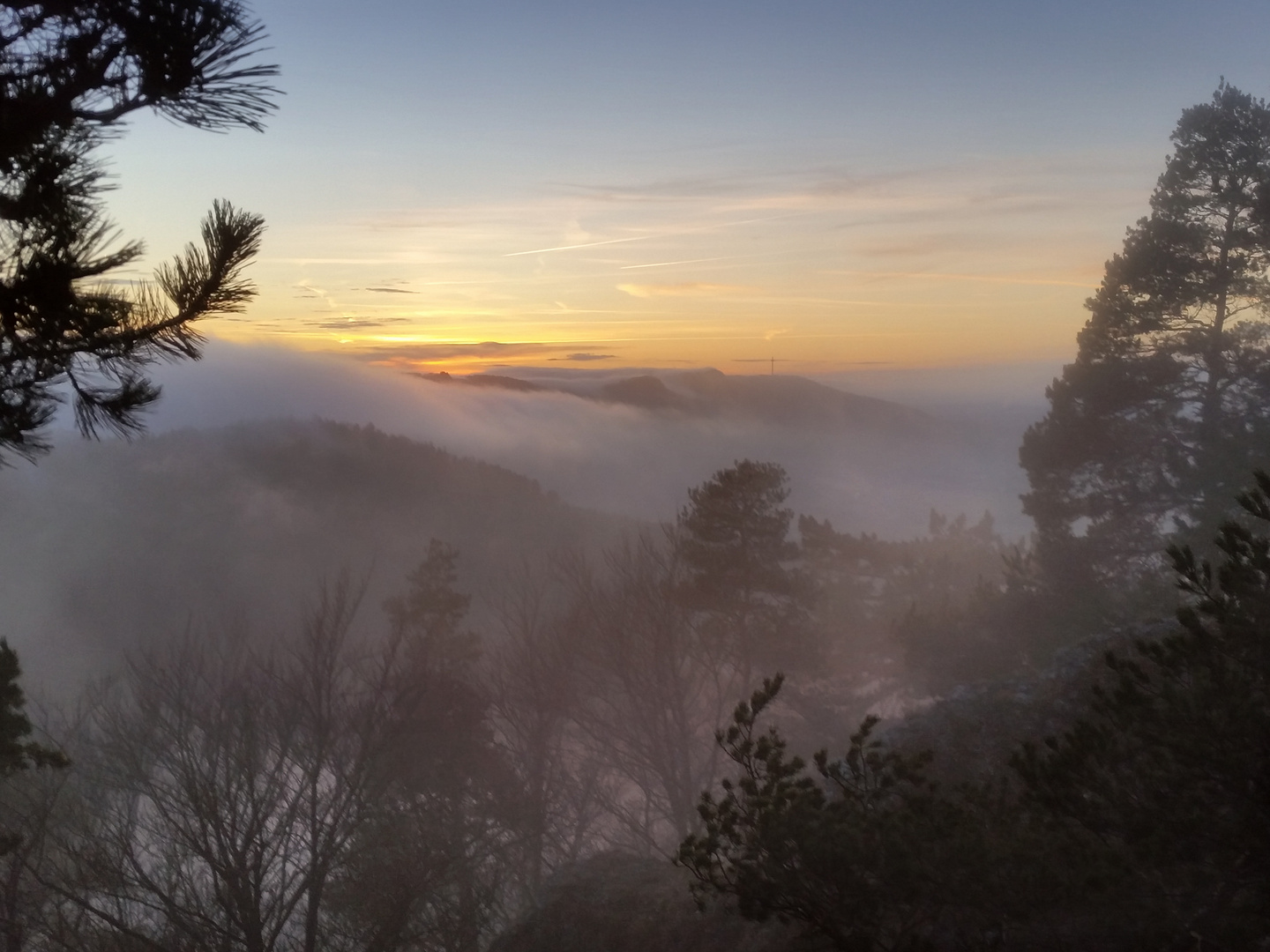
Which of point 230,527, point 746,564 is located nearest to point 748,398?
point 230,527

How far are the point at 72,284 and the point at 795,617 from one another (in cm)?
Answer: 2016

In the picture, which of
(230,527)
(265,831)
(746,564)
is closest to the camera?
(265,831)

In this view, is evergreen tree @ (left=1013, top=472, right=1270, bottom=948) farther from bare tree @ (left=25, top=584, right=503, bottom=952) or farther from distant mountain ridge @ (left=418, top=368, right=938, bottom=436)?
distant mountain ridge @ (left=418, top=368, right=938, bottom=436)

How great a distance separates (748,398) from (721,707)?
93938mm

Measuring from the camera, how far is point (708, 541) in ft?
72.7

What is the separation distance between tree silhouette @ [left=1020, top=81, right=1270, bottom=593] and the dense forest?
6 cm

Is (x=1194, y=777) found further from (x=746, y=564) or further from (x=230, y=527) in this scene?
(x=230, y=527)

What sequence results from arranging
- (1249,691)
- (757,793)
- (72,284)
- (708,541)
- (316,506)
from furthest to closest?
(316,506)
(708,541)
(757,793)
(1249,691)
(72,284)

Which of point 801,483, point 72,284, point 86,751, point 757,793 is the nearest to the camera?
point 72,284

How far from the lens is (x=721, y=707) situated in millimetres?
22203

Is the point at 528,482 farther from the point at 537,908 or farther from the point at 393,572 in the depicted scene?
the point at 537,908

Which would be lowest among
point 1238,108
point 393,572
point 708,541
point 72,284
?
point 393,572

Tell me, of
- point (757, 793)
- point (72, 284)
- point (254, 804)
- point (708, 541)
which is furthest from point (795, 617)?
point (72, 284)

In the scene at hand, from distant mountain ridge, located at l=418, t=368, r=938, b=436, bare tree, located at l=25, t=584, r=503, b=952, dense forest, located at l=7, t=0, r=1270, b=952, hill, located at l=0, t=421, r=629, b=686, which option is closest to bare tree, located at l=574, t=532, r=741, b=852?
dense forest, located at l=7, t=0, r=1270, b=952
